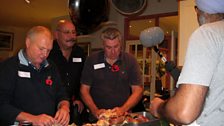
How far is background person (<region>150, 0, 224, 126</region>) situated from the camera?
2.53 ft

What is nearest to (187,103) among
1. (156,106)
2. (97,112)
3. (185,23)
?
(156,106)

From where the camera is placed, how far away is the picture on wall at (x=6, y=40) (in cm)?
860

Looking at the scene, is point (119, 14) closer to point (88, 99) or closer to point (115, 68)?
point (115, 68)

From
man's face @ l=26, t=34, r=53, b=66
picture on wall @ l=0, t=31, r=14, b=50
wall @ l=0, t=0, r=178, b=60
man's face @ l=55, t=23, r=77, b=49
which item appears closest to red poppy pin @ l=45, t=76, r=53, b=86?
man's face @ l=26, t=34, r=53, b=66

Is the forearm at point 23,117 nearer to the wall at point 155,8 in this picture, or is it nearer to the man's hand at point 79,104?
the man's hand at point 79,104

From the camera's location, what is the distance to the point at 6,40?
8.77 metres

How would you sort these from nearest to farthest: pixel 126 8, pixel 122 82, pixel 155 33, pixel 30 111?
pixel 155 33 → pixel 30 111 → pixel 126 8 → pixel 122 82

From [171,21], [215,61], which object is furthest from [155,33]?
[171,21]

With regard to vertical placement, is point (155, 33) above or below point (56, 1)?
below

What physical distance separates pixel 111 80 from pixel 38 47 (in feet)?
2.24

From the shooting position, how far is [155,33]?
1.34 metres

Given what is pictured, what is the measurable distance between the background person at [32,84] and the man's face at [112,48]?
0.55 m

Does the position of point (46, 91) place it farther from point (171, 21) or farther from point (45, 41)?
point (171, 21)

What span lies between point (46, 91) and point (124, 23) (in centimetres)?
464
